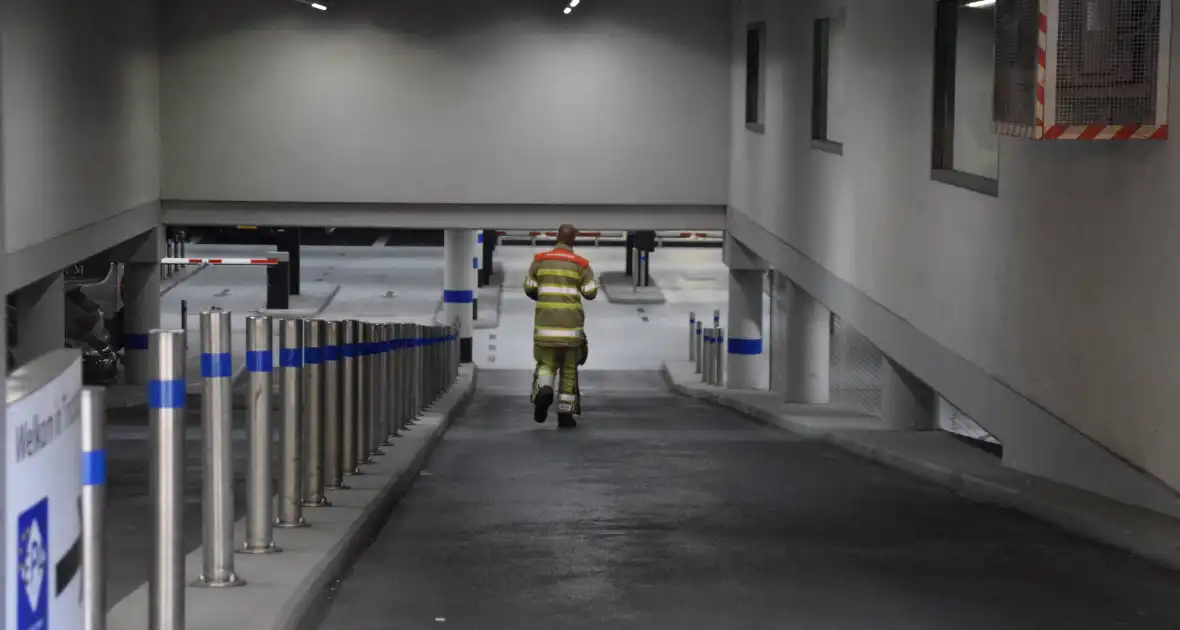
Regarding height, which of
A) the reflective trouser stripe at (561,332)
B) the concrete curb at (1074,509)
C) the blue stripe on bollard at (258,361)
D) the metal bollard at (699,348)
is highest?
the blue stripe on bollard at (258,361)

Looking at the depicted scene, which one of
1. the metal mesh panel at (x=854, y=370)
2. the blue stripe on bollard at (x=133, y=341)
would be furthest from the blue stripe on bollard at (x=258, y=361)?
the blue stripe on bollard at (x=133, y=341)

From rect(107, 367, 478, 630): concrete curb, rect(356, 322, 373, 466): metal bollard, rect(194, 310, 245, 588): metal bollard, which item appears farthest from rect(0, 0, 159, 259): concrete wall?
rect(194, 310, 245, 588): metal bollard

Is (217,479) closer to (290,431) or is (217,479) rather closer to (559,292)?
(290,431)

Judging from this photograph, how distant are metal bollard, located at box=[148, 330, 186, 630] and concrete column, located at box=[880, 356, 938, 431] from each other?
11.4m

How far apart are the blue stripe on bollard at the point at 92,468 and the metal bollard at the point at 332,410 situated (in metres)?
4.44

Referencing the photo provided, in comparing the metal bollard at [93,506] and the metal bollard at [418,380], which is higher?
the metal bollard at [93,506]

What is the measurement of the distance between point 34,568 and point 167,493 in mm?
1754

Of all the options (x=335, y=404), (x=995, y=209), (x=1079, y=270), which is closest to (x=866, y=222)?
(x=995, y=209)

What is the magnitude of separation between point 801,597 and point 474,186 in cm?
2089

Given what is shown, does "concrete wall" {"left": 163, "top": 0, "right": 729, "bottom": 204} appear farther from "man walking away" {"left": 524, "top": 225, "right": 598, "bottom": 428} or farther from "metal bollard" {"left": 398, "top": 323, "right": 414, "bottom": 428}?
"man walking away" {"left": 524, "top": 225, "right": 598, "bottom": 428}

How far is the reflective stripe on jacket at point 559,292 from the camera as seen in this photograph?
15.3 m

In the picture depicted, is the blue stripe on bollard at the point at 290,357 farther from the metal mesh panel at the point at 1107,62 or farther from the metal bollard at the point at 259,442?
the metal mesh panel at the point at 1107,62

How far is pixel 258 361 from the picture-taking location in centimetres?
709

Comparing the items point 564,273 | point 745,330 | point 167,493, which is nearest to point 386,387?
point 564,273
